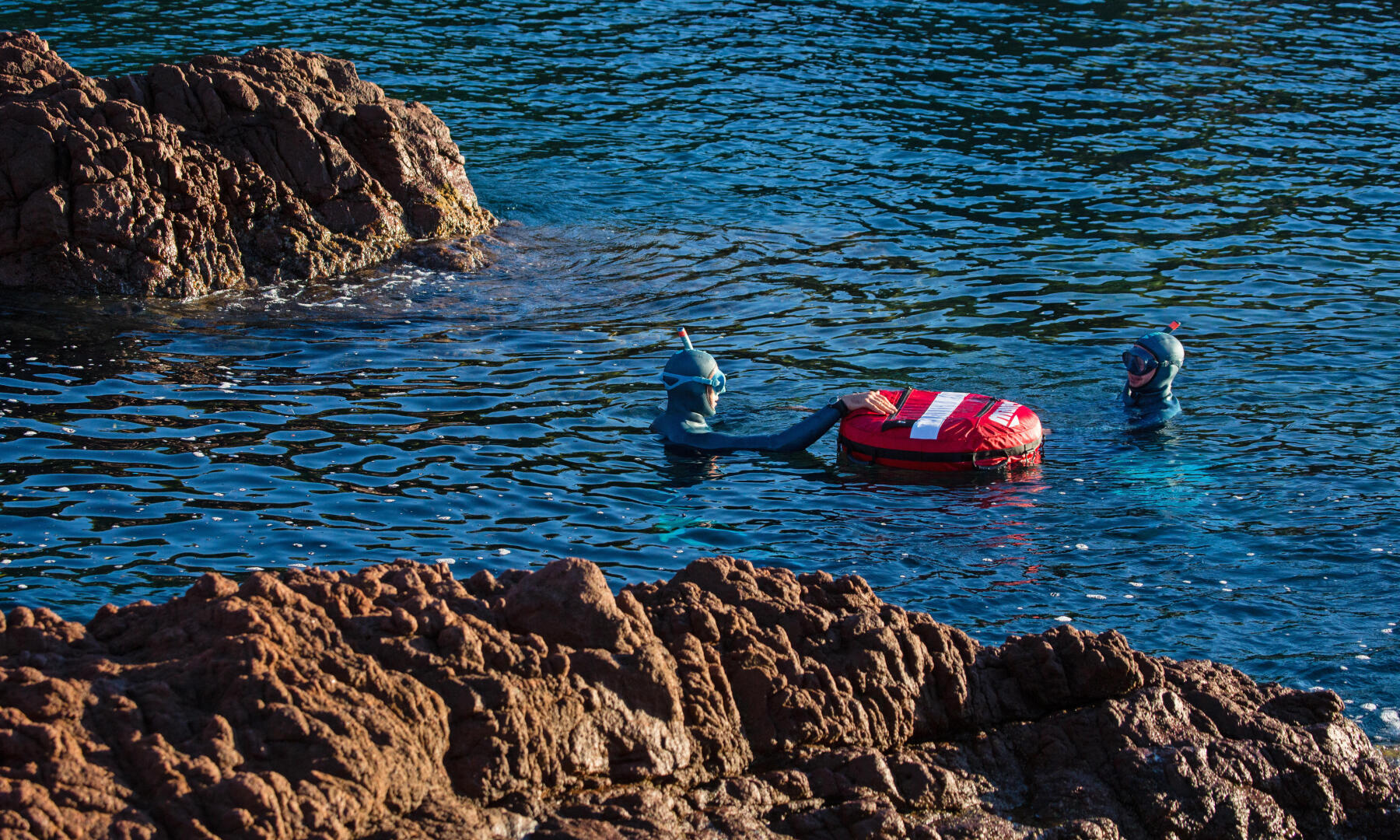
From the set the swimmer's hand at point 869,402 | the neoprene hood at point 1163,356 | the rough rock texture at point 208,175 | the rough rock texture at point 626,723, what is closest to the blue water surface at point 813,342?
the neoprene hood at point 1163,356

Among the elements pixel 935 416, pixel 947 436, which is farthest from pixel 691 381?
pixel 947 436

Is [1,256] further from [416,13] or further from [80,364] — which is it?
[416,13]

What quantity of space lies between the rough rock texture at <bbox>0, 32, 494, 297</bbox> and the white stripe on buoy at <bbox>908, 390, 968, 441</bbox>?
698 cm

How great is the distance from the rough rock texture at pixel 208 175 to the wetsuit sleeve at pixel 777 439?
5.95 metres

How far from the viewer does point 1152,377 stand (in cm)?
1077

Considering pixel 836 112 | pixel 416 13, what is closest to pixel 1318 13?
pixel 836 112

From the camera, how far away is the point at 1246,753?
18.1 ft

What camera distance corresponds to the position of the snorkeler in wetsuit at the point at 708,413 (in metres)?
10.3

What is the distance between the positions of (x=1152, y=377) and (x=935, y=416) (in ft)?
6.78

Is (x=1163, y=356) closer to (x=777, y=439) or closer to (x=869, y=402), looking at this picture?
(x=869, y=402)

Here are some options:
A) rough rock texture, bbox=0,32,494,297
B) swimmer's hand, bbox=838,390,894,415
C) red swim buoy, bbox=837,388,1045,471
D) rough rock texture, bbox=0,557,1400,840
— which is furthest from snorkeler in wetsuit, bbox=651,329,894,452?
rough rock texture, bbox=0,32,494,297

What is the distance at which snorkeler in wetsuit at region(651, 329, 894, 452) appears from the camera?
10.3m

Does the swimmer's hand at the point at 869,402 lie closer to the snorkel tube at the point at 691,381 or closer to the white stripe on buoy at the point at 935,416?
the white stripe on buoy at the point at 935,416

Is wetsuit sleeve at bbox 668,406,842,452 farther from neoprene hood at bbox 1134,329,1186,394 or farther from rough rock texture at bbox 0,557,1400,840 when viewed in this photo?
rough rock texture at bbox 0,557,1400,840
